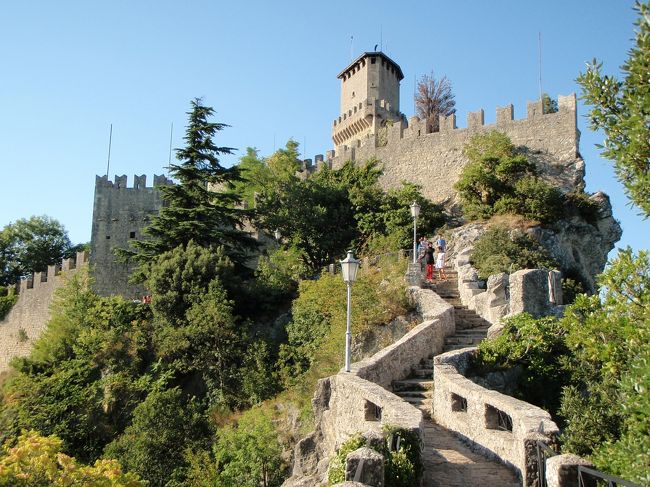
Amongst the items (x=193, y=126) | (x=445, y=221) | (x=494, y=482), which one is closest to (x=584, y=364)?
(x=494, y=482)

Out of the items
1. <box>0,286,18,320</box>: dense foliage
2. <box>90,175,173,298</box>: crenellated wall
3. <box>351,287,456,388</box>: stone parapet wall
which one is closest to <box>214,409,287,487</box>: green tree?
<box>351,287,456,388</box>: stone parapet wall

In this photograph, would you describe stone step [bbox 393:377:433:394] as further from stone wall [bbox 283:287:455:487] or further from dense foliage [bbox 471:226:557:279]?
dense foliage [bbox 471:226:557:279]

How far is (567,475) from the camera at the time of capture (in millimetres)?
6078

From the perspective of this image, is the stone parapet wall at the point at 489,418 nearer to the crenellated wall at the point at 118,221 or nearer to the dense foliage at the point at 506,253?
the dense foliage at the point at 506,253

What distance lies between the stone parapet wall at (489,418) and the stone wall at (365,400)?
1.18 metres

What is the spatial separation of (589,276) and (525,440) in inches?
761

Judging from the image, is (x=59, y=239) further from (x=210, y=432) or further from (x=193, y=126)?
(x=210, y=432)

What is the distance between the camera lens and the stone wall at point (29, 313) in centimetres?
3197

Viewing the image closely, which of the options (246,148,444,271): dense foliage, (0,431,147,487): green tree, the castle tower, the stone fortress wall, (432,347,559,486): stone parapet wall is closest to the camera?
(432,347,559,486): stone parapet wall

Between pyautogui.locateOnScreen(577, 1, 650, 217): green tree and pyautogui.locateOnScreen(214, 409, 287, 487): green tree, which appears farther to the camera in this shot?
pyautogui.locateOnScreen(214, 409, 287, 487): green tree

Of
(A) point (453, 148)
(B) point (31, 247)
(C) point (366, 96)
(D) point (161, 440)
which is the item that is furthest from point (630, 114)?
(B) point (31, 247)

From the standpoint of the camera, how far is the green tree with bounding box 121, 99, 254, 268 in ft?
84.2

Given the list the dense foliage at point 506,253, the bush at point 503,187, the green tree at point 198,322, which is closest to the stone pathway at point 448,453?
the dense foliage at point 506,253

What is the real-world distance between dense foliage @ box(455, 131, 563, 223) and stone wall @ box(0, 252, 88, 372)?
18.5 metres
